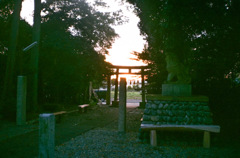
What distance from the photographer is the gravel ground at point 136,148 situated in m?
5.07

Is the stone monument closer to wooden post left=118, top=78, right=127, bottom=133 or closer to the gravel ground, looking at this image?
the gravel ground

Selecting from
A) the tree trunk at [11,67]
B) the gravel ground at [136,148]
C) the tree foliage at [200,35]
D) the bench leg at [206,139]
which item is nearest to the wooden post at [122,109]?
the gravel ground at [136,148]

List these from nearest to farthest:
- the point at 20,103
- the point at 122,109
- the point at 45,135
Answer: the point at 45,135 → the point at 122,109 → the point at 20,103

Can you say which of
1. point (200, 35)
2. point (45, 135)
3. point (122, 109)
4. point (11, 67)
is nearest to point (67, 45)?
point (11, 67)

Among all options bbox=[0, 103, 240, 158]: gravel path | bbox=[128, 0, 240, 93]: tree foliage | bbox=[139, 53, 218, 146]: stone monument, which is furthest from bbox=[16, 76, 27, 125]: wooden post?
bbox=[128, 0, 240, 93]: tree foliage

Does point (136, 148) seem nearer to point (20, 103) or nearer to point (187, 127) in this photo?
point (187, 127)

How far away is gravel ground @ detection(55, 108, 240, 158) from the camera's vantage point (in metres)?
5.07

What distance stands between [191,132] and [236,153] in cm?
125

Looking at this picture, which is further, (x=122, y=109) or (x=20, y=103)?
(x=20, y=103)

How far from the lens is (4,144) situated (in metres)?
5.79

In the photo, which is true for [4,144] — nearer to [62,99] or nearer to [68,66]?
[68,66]

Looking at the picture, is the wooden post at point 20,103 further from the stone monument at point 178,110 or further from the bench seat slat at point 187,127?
the bench seat slat at point 187,127

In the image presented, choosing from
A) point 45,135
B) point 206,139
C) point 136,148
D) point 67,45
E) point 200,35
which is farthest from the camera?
point 67,45

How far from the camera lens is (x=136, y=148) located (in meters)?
5.64
